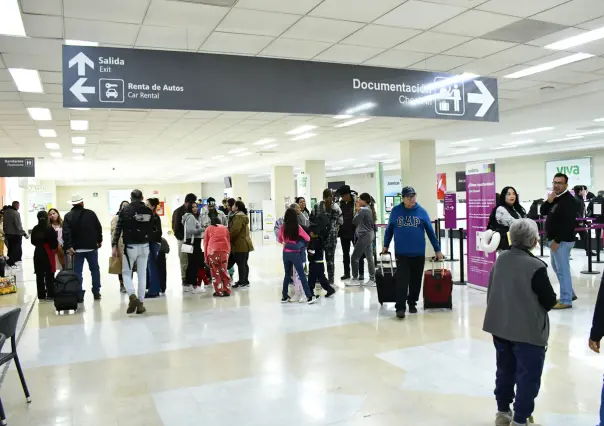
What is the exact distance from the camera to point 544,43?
5789 millimetres

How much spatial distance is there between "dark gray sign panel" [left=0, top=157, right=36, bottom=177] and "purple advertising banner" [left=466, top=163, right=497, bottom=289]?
1270 cm

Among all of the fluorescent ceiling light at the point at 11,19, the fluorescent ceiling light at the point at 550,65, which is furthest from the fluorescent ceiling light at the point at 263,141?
the fluorescent ceiling light at the point at 11,19

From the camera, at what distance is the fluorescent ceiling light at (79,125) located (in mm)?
9738

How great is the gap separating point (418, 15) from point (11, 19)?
146 inches

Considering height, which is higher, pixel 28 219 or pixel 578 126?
pixel 578 126

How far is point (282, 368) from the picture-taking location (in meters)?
4.41

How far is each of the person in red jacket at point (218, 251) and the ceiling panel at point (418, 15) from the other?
4094 mm

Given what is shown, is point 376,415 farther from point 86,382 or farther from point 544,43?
point 544,43

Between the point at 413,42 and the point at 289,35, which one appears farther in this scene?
the point at 413,42

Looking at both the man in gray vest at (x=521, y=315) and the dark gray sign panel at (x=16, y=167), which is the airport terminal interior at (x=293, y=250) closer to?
the man in gray vest at (x=521, y=315)

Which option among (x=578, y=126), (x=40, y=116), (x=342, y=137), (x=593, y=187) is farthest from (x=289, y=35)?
(x=593, y=187)

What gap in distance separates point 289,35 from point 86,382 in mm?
3754

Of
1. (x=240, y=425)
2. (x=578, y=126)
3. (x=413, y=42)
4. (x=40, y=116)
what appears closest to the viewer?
(x=240, y=425)

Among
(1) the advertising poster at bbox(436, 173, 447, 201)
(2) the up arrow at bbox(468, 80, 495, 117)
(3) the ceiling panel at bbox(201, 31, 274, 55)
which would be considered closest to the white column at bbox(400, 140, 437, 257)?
(1) the advertising poster at bbox(436, 173, 447, 201)
